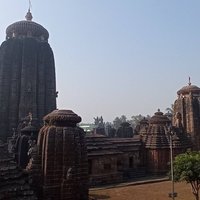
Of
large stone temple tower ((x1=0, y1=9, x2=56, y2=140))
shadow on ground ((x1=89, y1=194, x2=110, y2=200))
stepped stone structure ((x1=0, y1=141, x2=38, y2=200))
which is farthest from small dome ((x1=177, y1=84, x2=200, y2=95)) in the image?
stepped stone structure ((x1=0, y1=141, x2=38, y2=200))

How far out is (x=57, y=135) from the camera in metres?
16.7

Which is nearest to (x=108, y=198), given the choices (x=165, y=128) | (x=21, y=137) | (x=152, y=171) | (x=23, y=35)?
(x=21, y=137)

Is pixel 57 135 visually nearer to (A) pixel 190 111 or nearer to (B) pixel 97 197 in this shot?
(B) pixel 97 197

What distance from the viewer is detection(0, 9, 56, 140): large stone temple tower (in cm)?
3609

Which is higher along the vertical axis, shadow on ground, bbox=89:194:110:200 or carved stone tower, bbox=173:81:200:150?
carved stone tower, bbox=173:81:200:150

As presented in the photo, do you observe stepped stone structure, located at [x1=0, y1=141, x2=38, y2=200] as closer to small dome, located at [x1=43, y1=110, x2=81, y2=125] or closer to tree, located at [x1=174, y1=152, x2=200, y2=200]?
small dome, located at [x1=43, y1=110, x2=81, y2=125]

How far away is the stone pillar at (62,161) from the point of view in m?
16.3

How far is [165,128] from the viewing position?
3516 centimetres

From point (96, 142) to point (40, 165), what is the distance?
14.2 m

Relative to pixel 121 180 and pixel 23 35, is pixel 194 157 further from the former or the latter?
pixel 23 35

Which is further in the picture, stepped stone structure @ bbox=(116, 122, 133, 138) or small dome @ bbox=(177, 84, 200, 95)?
stepped stone structure @ bbox=(116, 122, 133, 138)

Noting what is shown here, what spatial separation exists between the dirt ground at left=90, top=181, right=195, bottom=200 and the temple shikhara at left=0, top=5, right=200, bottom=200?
11.3ft

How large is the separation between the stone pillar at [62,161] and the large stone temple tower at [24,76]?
1930 centimetres

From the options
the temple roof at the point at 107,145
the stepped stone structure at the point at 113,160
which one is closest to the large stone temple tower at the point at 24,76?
the temple roof at the point at 107,145
